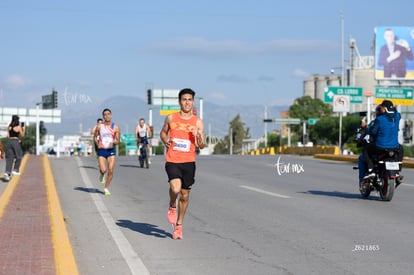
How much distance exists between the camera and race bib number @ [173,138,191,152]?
972cm

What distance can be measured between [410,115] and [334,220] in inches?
2091

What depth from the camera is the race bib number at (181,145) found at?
9.72 meters

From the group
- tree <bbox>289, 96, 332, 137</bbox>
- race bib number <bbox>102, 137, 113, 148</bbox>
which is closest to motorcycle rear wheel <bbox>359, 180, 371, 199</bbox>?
race bib number <bbox>102, 137, 113, 148</bbox>

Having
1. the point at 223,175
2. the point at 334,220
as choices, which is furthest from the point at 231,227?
the point at 223,175

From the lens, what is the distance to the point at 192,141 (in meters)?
9.74

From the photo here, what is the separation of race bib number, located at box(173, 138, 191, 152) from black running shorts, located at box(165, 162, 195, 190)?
0.18 m

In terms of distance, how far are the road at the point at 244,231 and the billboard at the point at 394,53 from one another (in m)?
36.2

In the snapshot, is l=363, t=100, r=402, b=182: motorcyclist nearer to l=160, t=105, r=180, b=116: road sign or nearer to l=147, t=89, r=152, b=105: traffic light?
l=147, t=89, r=152, b=105: traffic light

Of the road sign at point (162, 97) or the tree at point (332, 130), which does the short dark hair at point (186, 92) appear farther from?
the tree at point (332, 130)

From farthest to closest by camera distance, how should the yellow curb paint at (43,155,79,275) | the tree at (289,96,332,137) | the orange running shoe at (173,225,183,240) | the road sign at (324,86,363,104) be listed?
the tree at (289,96,332,137) → the road sign at (324,86,363,104) → the orange running shoe at (173,225,183,240) → the yellow curb paint at (43,155,79,275)

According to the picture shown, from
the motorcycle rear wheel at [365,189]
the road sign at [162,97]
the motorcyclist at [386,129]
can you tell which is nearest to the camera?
the motorcyclist at [386,129]

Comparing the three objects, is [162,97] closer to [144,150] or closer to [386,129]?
[144,150]

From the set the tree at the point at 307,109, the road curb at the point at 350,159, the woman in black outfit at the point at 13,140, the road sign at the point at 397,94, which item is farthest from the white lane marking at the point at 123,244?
the tree at the point at 307,109

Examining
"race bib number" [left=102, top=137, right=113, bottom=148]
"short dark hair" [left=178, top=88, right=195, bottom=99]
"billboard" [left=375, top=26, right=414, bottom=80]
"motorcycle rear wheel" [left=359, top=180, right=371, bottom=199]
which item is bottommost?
"motorcycle rear wheel" [left=359, top=180, right=371, bottom=199]
